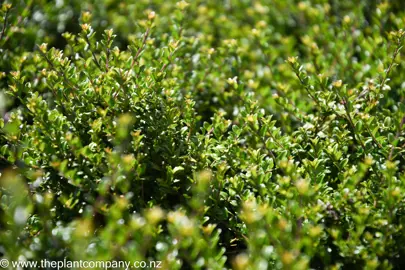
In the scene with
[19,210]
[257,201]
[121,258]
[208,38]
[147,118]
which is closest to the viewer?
[19,210]

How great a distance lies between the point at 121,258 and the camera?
178 centimetres

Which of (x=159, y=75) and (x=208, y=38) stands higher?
(x=159, y=75)

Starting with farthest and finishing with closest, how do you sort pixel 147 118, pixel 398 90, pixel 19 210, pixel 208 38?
pixel 208 38, pixel 398 90, pixel 147 118, pixel 19 210

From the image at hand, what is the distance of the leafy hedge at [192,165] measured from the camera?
1.76m

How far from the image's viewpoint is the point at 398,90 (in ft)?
9.04

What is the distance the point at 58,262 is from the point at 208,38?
2.03 m

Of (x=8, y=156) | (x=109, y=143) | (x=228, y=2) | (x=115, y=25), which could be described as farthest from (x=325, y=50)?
(x=8, y=156)

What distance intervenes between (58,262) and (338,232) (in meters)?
1.09

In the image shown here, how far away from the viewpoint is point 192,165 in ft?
7.39

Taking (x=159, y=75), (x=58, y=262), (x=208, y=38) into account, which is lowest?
(x=58, y=262)

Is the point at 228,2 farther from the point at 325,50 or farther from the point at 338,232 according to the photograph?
the point at 338,232

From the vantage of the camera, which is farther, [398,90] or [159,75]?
[398,90]

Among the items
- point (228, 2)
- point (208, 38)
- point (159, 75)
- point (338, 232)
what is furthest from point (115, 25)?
point (338, 232)

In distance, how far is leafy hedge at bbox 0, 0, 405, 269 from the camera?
1.76 m
